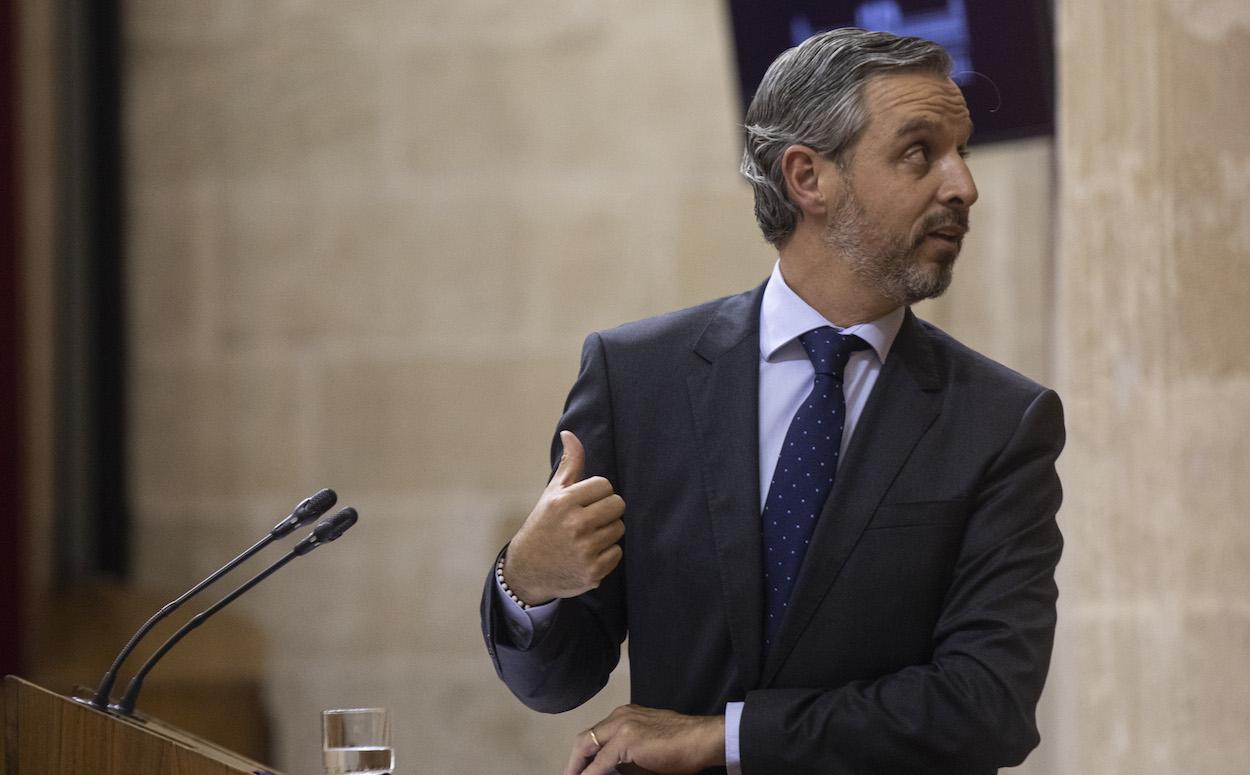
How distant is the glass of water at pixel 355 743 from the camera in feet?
6.82

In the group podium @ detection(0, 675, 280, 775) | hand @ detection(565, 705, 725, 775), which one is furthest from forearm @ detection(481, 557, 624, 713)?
podium @ detection(0, 675, 280, 775)

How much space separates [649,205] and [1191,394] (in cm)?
196

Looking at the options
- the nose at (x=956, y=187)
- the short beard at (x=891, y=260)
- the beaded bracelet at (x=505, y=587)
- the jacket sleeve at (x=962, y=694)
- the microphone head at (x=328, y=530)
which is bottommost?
the jacket sleeve at (x=962, y=694)

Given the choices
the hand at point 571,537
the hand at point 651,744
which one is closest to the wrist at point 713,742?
the hand at point 651,744

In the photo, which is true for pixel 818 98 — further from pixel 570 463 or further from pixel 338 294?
pixel 338 294

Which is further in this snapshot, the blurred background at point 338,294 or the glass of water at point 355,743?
the blurred background at point 338,294

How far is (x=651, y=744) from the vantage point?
6.49 feet

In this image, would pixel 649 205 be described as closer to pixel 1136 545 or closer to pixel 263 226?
pixel 263 226

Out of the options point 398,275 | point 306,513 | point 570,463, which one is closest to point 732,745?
point 570,463

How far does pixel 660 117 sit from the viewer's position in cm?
458

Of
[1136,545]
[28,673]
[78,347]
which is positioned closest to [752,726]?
[1136,545]

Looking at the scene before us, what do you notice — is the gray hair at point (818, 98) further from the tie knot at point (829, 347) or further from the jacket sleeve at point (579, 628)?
the jacket sleeve at point (579, 628)

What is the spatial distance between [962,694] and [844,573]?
0.74 feet

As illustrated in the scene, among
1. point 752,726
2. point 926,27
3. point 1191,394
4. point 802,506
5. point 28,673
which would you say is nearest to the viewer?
point 752,726
